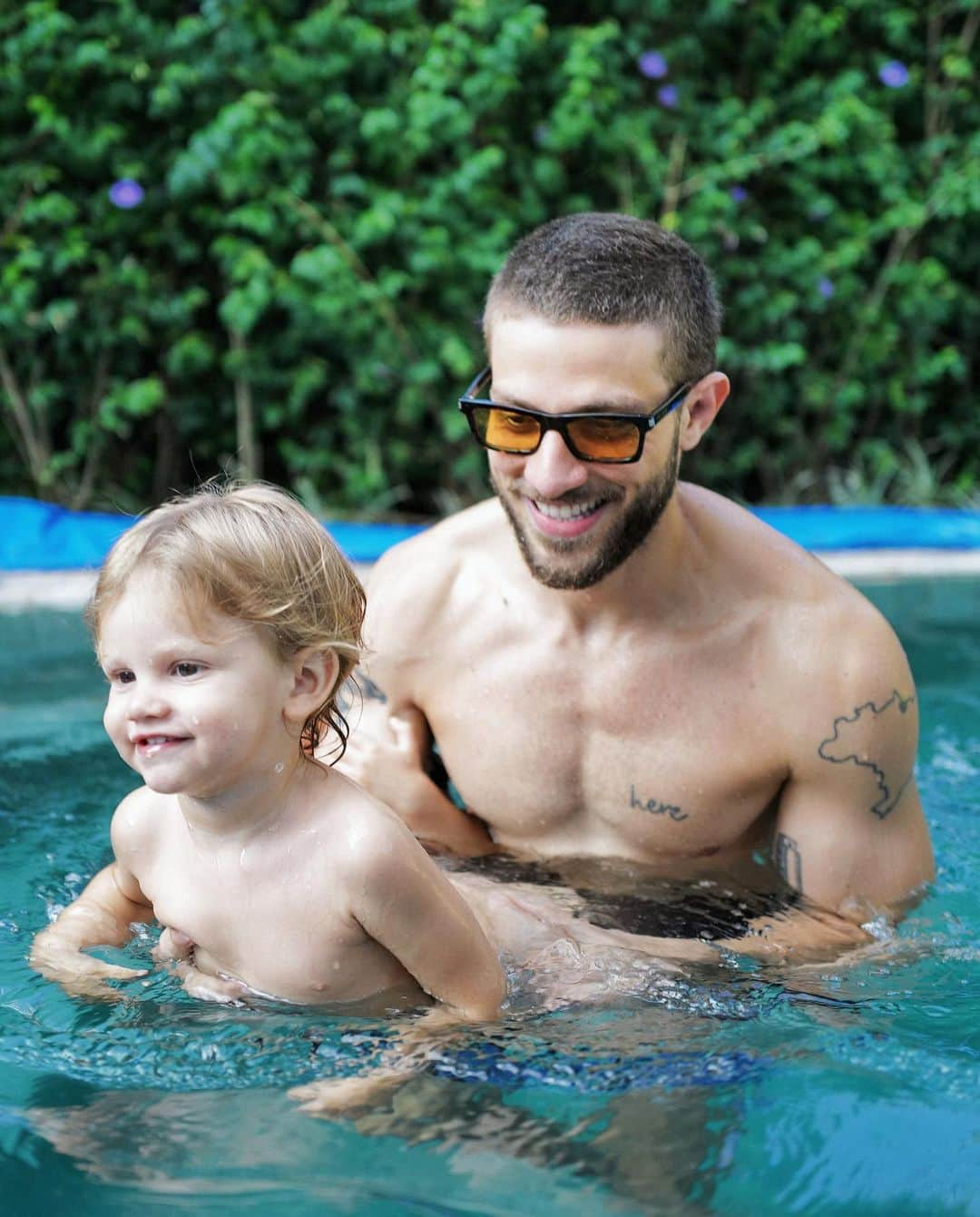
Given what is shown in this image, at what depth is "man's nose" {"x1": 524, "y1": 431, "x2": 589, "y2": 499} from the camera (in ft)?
8.46

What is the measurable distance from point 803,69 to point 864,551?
2.67m

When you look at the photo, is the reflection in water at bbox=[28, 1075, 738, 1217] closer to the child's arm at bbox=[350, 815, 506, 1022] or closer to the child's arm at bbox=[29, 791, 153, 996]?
the child's arm at bbox=[350, 815, 506, 1022]

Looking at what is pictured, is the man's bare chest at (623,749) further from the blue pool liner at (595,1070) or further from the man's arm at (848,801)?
the blue pool liner at (595,1070)

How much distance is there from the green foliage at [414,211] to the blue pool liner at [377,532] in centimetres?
74

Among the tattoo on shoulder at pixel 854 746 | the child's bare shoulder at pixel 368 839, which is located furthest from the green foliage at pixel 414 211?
the child's bare shoulder at pixel 368 839

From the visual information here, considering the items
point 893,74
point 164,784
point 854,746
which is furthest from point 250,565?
point 893,74

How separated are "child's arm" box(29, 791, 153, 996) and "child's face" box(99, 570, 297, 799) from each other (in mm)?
356

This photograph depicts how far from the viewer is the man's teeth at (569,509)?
265cm

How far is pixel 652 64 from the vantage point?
7188 mm

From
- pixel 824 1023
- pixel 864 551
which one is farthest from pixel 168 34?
pixel 824 1023

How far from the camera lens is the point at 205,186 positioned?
688 cm

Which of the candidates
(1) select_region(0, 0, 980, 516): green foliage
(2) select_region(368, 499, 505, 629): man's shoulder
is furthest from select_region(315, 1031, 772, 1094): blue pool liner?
(1) select_region(0, 0, 980, 516): green foliage

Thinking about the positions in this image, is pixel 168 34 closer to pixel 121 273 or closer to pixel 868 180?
pixel 121 273

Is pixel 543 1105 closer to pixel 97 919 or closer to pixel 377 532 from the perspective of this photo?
pixel 97 919
